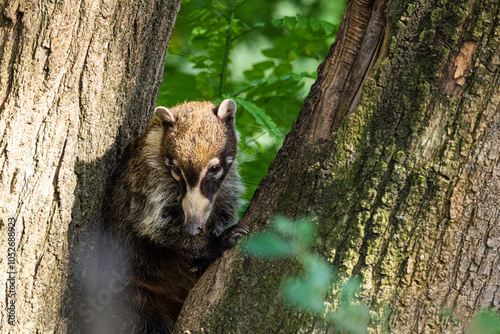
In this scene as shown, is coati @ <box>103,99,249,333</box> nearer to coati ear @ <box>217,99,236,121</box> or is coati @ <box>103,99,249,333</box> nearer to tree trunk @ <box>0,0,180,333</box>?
coati ear @ <box>217,99,236,121</box>

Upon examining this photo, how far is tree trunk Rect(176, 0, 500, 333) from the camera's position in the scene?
277 cm

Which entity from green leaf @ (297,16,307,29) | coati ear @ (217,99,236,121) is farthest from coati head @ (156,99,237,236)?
green leaf @ (297,16,307,29)

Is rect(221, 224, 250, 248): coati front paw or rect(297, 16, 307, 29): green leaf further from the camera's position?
rect(297, 16, 307, 29): green leaf

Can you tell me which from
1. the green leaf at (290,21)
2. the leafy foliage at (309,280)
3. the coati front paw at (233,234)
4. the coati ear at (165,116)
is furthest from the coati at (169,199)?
the green leaf at (290,21)

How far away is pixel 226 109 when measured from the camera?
450cm

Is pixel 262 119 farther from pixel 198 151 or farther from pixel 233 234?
pixel 233 234

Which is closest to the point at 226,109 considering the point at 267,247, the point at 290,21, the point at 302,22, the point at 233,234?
the point at 233,234

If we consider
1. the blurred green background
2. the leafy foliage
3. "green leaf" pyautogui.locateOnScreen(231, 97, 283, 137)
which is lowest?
the leafy foliage

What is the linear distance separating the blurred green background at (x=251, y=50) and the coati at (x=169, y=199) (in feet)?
3.84

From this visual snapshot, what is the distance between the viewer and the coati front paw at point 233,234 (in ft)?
11.3

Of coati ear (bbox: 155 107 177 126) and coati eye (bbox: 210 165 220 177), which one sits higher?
coati ear (bbox: 155 107 177 126)

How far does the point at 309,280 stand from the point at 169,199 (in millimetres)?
1912

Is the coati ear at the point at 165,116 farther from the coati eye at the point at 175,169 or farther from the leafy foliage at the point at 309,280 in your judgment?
the leafy foliage at the point at 309,280

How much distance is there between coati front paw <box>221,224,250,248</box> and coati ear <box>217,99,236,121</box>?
3.90ft
